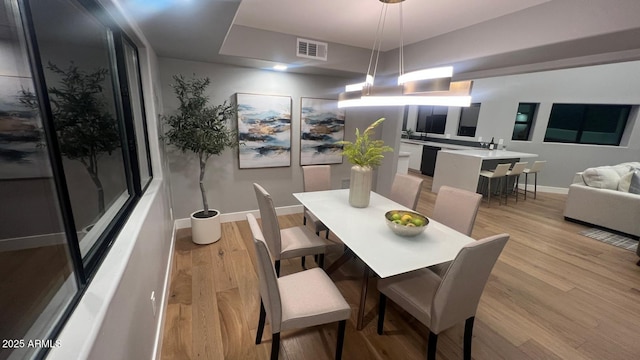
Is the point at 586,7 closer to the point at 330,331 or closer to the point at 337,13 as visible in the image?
the point at 337,13

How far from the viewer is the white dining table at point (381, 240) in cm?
154

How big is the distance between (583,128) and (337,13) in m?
6.64

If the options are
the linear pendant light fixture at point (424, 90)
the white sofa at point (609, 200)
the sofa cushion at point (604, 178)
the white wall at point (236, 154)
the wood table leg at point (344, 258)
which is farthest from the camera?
the sofa cushion at point (604, 178)

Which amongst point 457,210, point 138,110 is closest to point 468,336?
point 457,210

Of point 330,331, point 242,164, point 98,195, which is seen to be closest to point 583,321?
point 330,331

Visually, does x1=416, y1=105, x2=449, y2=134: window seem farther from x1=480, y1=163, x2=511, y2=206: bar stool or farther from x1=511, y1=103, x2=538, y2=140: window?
x1=480, y1=163, x2=511, y2=206: bar stool

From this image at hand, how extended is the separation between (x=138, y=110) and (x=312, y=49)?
80.1 inches

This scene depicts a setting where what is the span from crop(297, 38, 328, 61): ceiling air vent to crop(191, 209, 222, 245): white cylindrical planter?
7.39 ft

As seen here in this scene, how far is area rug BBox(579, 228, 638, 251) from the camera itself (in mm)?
3496

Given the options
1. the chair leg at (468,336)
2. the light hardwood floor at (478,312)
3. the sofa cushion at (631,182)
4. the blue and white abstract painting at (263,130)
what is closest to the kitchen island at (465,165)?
the sofa cushion at (631,182)

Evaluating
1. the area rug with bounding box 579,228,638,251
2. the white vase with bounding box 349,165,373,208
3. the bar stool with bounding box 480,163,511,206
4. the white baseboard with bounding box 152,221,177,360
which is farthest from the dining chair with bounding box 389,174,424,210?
the area rug with bounding box 579,228,638,251

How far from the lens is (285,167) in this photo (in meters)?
3.97

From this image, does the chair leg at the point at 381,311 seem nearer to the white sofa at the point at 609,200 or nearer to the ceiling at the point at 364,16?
the ceiling at the point at 364,16

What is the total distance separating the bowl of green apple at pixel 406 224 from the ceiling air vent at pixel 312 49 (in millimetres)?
2290
